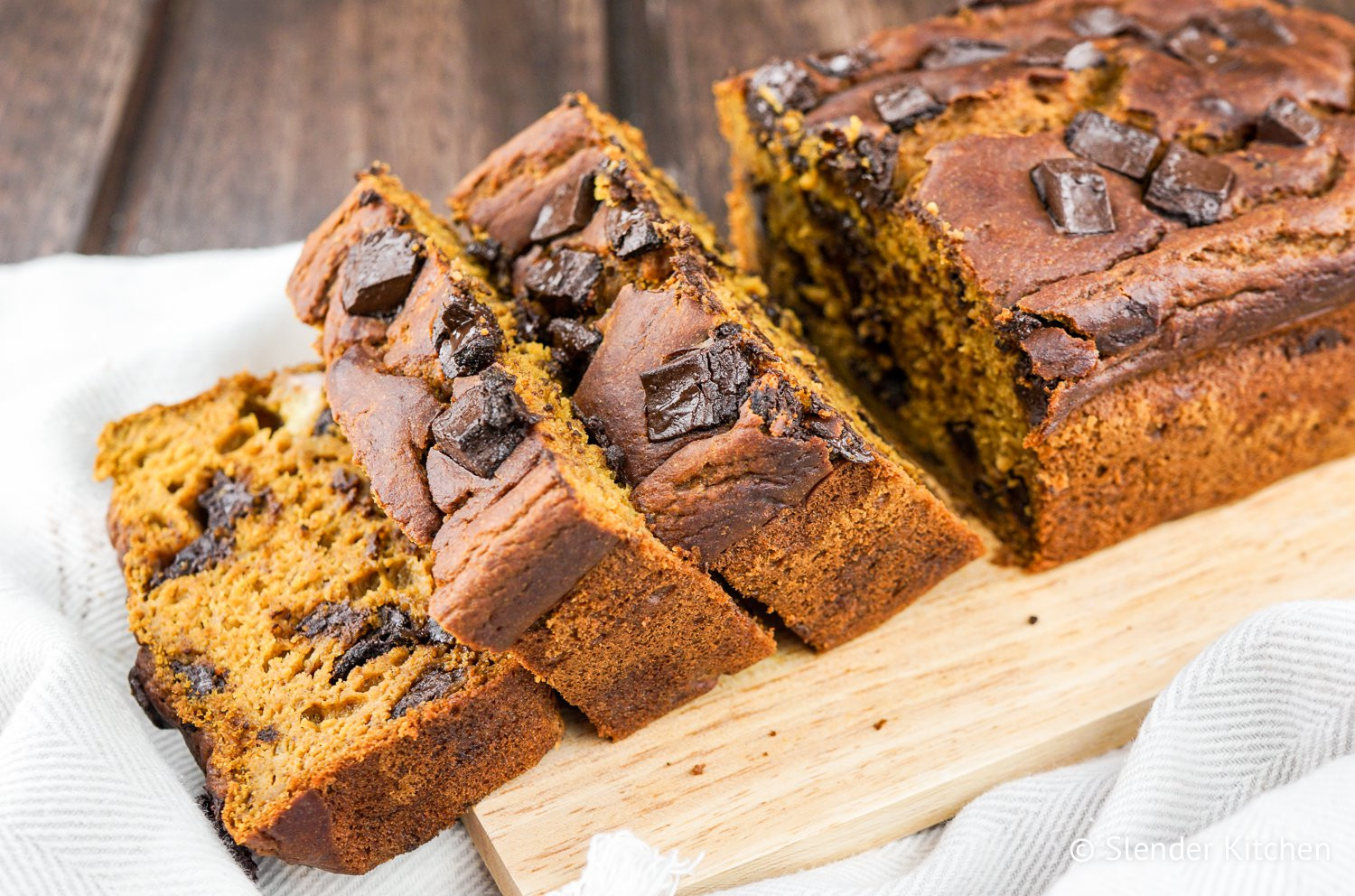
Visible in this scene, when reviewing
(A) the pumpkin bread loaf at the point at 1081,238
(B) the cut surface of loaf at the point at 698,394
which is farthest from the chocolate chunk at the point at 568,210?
(A) the pumpkin bread loaf at the point at 1081,238

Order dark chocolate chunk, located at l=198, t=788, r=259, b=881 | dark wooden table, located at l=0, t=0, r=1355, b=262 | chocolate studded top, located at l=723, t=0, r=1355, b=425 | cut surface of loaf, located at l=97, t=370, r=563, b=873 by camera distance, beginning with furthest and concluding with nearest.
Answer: dark wooden table, located at l=0, t=0, r=1355, b=262, chocolate studded top, located at l=723, t=0, r=1355, b=425, dark chocolate chunk, located at l=198, t=788, r=259, b=881, cut surface of loaf, located at l=97, t=370, r=563, b=873

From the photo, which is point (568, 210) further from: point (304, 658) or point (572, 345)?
point (304, 658)

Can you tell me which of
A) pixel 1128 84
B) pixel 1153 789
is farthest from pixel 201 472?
pixel 1128 84

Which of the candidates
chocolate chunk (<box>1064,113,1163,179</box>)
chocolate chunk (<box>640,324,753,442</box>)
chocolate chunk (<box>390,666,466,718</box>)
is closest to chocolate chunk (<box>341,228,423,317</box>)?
chocolate chunk (<box>640,324,753,442</box>)

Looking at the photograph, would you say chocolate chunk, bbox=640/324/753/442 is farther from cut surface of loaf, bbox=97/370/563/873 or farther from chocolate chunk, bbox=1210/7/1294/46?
chocolate chunk, bbox=1210/7/1294/46

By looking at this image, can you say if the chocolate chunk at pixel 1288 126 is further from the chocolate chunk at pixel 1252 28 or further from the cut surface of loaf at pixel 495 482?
the cut surface of loaf at pixel 495 482

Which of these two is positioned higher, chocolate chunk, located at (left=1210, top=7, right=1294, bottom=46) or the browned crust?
chocolate chunk, located at (left=1210, top=7, right=1294, bottom=46)

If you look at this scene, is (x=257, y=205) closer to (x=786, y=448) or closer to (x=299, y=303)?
(x=299, y=303)
